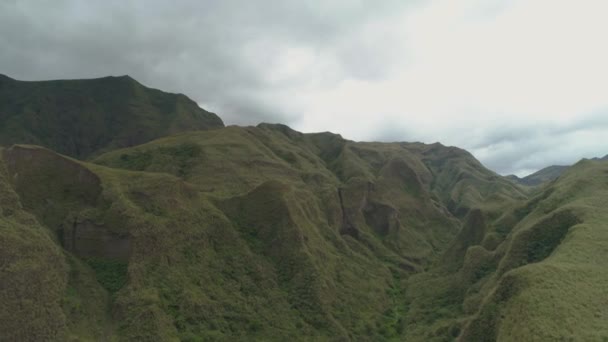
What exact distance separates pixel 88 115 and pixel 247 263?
159 meters

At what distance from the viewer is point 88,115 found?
183 meters

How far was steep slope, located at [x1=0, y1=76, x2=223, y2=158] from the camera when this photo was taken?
6565 inches

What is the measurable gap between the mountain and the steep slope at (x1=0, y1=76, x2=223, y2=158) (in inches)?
3234

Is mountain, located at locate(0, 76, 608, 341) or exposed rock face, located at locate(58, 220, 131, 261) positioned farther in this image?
exposed rock face, located at locate(58, 220, 131, 261)

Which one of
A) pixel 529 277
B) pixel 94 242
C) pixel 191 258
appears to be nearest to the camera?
pixel 529 277

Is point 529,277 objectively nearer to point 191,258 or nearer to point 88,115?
point 191,258

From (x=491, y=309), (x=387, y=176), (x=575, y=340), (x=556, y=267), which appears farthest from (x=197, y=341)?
(x=387, y=176)

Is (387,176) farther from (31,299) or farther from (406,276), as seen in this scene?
(31,299)

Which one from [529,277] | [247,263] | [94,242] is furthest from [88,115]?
[529,277]

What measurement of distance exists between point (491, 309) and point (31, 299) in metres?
45.7

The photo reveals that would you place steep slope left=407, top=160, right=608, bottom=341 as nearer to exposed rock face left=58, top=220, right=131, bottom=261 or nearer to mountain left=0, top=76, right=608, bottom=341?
mountain left=0, top=76, right=608, bottom=341

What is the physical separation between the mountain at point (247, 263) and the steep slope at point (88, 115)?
270 feet

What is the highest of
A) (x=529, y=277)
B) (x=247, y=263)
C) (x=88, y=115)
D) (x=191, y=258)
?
A: (x=88, y=115)

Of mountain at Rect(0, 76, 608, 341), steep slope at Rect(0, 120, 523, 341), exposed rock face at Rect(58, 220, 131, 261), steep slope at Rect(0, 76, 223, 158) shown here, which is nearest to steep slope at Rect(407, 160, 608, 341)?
mountain at Rect(0, 76, 608, 341)
